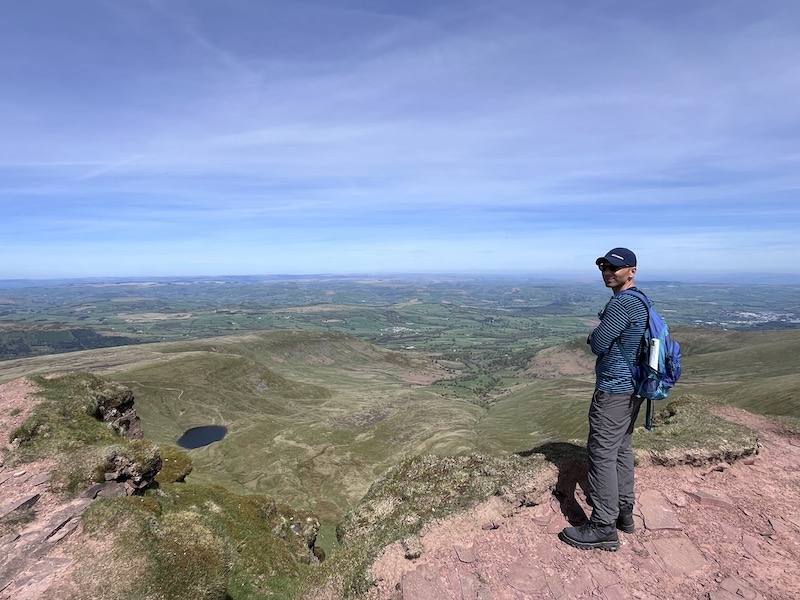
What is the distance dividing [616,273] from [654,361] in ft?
9.12

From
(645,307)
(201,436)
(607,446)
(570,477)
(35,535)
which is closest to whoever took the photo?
(645,307)

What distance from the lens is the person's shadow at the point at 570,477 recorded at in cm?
1387

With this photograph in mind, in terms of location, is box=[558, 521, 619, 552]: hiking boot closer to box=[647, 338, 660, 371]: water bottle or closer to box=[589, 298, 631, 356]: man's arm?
box=[647, 338, 660, 371]: water bottle

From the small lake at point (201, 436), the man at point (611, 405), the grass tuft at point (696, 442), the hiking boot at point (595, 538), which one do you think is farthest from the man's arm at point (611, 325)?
the small lake at point (201, 436)

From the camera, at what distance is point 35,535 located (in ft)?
54.6

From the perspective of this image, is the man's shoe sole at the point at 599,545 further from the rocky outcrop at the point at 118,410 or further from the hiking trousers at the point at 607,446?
the rocky outcrop at the point at 118,410

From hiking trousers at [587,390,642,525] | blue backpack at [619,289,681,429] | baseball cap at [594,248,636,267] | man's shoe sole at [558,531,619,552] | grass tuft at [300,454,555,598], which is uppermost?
baseball cap at [594,248,636,267]

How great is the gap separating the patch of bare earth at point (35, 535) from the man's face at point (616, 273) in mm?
20716

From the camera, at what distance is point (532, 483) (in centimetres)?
1492

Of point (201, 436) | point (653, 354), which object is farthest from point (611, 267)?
point (201, 436)

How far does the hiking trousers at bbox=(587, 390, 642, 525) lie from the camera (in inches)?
468

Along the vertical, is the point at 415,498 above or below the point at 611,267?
below

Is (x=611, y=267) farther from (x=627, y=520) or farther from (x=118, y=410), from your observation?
(x=118, y=410)

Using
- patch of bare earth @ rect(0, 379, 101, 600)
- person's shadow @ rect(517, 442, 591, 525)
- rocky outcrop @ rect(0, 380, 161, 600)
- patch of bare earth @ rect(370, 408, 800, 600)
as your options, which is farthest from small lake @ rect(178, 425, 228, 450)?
patch of bare earth @ rect(370, 408, 800, 600)
